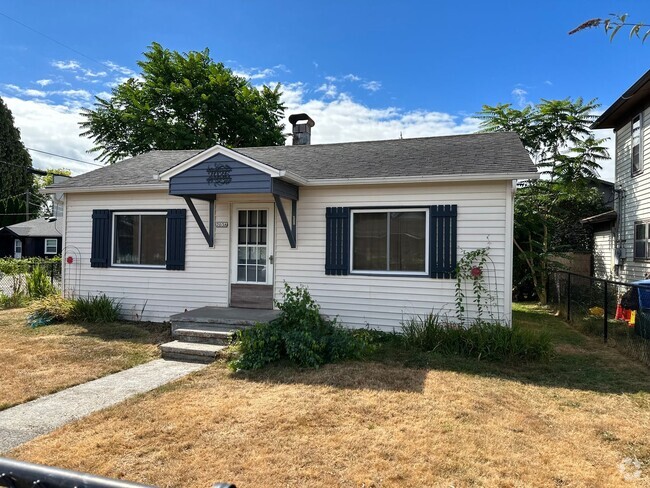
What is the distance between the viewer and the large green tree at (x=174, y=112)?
20406 millimetres

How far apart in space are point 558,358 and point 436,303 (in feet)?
6.28

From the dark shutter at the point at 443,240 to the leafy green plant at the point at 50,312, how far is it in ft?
23.1

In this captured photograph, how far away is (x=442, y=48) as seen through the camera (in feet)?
41.4

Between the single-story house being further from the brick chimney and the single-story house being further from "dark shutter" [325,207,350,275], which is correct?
"dark shutter" [325,207,350,275]

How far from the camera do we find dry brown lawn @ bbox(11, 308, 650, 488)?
2980 millimetres

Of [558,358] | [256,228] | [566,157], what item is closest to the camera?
[558,358]

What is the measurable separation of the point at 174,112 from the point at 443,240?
18468 millimetres

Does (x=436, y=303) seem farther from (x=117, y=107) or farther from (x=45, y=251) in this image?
(x=45, y=251)

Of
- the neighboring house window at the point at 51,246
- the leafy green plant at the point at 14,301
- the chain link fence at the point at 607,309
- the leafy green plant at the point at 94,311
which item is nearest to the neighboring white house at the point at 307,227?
the leafy green plant at the point at 94,311

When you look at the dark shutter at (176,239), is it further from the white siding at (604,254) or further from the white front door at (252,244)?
the white siding at (604,254)

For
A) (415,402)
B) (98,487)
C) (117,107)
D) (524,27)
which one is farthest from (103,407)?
(117,107)

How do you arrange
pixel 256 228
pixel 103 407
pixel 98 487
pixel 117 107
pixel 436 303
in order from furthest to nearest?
pixel 117 107
pixel 256 228
pixel 436 303
pixel 103 407
pixel 98 487

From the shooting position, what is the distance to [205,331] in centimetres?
677

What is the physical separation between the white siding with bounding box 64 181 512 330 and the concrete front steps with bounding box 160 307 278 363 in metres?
0.94
